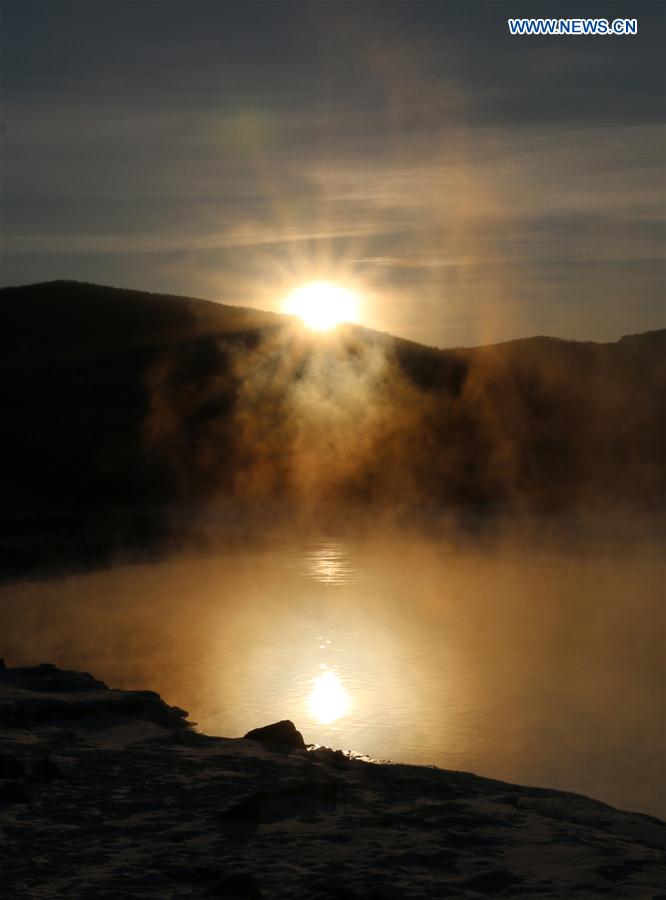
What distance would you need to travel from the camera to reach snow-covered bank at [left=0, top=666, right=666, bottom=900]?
15.4ft

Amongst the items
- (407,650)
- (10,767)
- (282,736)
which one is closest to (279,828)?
(10,767)

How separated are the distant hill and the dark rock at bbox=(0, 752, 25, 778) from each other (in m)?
10.8

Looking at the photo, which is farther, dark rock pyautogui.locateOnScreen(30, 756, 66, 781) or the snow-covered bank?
dark rock pyautogui.locateOnScreen(30, 756, 66, 781)

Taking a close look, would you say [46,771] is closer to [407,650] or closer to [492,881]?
[492,881]

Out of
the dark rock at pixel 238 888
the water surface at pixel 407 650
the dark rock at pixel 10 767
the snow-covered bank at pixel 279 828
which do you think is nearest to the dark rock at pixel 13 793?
the snow-covered bank at pixel 279 828

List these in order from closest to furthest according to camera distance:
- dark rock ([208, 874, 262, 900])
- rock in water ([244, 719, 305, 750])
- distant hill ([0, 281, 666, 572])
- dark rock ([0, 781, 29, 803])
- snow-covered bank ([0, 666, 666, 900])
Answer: dark rock ([208, 874, 262, 900]) < snow-covered bank ([0, 666, 666, 900]) < dark rock ([0, 781, 29, 803]) < rock in water ([244, 719, 305, 750]) < distant hill ([0, 281, 666, 572])

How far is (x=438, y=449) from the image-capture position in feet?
118

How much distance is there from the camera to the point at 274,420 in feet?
118

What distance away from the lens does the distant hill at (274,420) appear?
26.7 m

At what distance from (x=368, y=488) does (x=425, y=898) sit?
25426 mm

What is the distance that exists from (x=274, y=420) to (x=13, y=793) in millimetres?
30511

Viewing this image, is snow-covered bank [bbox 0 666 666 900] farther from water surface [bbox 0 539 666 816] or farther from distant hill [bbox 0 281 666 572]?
distant hill [bbox 0 281 666 572]

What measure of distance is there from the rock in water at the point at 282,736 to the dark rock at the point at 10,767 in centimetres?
166

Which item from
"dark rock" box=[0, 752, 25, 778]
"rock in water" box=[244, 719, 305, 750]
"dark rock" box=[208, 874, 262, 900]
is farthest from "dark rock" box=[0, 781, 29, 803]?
"rock in water" box=[244, 719, 305, 750]
